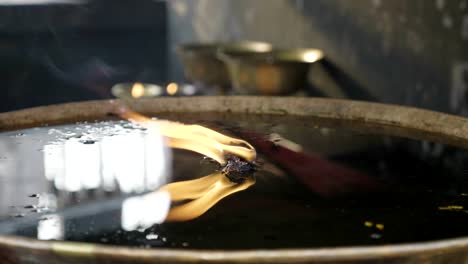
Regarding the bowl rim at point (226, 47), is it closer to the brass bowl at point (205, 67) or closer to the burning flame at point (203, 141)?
the brass bowl at point (205, 67)

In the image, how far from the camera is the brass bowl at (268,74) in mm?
3592

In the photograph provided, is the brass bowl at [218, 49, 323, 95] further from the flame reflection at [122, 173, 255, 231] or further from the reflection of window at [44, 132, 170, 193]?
the flame reflection at [122, 173, 255, 231]

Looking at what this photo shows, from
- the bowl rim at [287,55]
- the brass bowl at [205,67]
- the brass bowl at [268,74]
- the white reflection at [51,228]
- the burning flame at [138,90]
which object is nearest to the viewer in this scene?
the white reflection at [51,228]

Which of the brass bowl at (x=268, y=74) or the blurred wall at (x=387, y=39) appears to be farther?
the brass bowl at (x=268, y=74)

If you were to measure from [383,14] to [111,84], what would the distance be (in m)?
2.68

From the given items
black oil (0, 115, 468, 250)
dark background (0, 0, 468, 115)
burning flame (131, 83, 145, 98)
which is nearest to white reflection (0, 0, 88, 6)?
dark background (0, 0, 468, 115)

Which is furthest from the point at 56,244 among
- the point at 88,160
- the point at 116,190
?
the point at 88,160

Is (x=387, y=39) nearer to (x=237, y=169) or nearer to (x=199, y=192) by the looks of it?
(x=237, y=169)

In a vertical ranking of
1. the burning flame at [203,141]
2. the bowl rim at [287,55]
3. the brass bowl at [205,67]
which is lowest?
the brass bowl at [205,67]

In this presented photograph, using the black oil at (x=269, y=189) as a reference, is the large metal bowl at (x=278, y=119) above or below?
above

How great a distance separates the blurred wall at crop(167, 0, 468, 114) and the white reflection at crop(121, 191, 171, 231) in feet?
6.88

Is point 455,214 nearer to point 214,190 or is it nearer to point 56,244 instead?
point 214,190

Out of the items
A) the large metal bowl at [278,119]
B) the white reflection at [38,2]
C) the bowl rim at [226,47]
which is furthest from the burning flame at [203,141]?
the white reflection at [38,2]

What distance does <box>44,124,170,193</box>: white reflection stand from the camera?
148 cm
